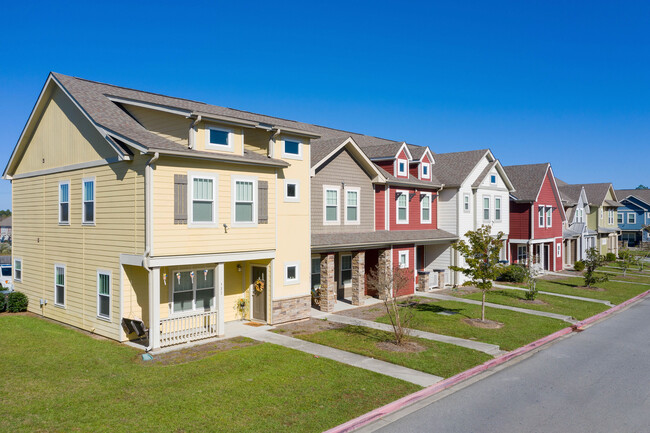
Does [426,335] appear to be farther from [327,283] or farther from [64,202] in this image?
[64,202]

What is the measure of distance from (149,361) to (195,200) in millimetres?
5319

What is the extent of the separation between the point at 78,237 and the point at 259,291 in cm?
746

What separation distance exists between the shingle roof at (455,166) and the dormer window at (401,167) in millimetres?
4163

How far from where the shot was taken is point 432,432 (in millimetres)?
9102

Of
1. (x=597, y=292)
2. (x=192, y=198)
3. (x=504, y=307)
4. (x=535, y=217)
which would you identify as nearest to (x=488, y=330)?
(x=504, y=307)

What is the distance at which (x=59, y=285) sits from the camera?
18875mm

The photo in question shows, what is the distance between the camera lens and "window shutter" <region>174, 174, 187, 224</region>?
14.8 metres

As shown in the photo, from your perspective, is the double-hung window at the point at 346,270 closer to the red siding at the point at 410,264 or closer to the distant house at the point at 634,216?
the red siding at the point at 410,264

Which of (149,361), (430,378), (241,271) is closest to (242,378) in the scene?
(149,361)

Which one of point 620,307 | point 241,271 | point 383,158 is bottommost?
point 620,307

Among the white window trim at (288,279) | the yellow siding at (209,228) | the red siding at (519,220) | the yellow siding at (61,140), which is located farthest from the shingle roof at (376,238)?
the red siding at (519,220)

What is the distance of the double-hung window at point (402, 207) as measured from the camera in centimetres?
2653

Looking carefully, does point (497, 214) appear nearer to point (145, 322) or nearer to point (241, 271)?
point (241, 271)

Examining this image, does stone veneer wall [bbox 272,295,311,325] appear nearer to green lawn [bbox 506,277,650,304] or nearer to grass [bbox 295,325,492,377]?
grass [bbox 295,325,492,377]
